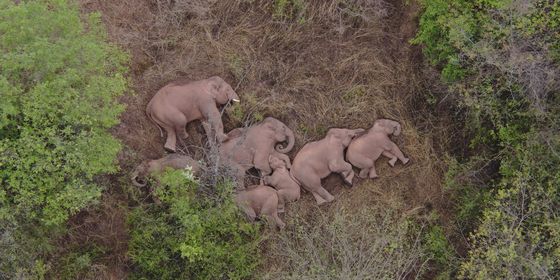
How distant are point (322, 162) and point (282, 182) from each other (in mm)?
575

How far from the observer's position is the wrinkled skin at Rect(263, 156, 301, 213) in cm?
652

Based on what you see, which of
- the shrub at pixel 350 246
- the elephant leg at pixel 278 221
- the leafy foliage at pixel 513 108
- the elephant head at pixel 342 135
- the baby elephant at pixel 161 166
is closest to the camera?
the leafy foliage at pixel 513 108

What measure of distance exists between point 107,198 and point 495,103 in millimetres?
4860

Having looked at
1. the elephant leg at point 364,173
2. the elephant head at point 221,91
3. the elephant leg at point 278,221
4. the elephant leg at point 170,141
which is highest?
the elephant head at point 221,91

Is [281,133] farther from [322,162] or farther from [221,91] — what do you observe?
[221,91]

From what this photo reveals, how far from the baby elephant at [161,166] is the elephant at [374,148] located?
2.00 metres

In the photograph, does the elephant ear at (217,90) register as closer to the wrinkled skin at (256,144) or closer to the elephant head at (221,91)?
the elephant head at (221,91)

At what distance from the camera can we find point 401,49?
6840 mm

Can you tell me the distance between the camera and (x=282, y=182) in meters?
6.52

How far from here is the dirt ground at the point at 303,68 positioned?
674 cm

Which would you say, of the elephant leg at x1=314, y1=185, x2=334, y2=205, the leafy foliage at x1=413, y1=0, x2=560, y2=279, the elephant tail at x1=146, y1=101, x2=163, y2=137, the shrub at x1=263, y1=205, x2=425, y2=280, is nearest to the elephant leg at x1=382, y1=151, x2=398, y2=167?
the shrub at x1=263, y1=205, x2=425, y2=280

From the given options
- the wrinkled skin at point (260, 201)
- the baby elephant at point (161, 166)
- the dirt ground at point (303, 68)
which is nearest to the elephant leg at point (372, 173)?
the dirt ground at point (303, 68)

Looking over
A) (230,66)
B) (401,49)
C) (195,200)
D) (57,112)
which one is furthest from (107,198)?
(401,49)

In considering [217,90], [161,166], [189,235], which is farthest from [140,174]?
[217,90]
